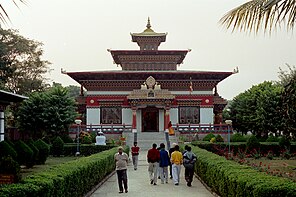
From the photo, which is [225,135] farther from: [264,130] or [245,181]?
[245,181]

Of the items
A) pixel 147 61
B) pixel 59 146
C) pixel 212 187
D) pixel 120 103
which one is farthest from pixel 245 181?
pixel 147 61

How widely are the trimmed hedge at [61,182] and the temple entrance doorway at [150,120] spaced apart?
28959 mm

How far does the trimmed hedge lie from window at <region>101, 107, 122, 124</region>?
2796 centimetres

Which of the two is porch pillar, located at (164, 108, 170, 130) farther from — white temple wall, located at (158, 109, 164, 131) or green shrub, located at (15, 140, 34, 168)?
green shrub, located at (15, 140, 34, 168)

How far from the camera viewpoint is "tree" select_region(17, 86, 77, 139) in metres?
37.2

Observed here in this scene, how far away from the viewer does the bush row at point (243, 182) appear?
28.1 ft

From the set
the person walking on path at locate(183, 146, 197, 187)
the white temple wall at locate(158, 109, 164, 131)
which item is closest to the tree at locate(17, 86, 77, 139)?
the white temple wall at locate(158, 109, 164, 131)

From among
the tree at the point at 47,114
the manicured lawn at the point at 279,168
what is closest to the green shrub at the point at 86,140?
the tree at the point at 47,114

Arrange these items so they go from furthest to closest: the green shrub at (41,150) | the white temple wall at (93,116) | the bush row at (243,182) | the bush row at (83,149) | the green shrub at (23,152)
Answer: the white temple wall at (93,116) < the bush row at (83,149) < the green shrub at (41,150) < the green shrub at (23,152) < the bush row at (243,182)

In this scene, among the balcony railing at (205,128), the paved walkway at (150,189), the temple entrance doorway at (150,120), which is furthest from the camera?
the temple entrance doorway at (150,120)

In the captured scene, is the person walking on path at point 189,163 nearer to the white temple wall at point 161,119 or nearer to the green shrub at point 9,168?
the green shrub at point 9,168

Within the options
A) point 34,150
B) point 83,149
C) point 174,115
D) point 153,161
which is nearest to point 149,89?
point 174,115

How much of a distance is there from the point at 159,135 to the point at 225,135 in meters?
6.11

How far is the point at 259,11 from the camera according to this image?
8.19 metres
